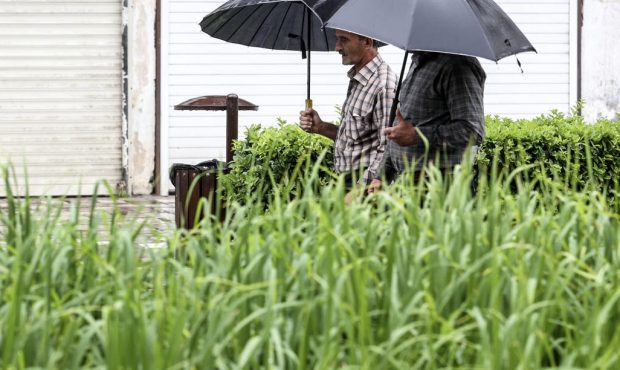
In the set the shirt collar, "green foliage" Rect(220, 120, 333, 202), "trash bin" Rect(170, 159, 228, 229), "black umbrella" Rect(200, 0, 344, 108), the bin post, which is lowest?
"trash bin" Rect(170, 159, 228, 229)

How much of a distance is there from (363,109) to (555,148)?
3.05 meters

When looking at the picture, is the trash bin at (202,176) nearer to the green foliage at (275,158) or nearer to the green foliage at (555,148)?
the green foliage at (275,158)

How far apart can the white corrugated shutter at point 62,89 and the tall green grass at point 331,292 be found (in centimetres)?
1134

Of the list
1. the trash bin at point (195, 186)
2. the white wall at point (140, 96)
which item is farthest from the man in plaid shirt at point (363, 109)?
the white wall at point (140, 96)

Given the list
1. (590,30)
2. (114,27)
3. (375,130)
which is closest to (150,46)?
(114,27)

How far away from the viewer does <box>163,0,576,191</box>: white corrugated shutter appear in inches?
624

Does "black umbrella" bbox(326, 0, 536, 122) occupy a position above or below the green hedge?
above

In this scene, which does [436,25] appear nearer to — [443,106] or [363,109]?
[443,106]

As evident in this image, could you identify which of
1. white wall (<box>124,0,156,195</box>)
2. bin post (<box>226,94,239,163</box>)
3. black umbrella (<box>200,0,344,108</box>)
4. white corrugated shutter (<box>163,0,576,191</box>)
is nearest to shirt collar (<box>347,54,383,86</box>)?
black umbrella (<box>200,0,344,108</box>)

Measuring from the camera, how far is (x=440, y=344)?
3.62 meters

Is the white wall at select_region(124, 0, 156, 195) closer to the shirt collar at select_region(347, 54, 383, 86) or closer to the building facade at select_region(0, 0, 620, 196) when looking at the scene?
the building facade at select_region(0, 0, 620, 196)

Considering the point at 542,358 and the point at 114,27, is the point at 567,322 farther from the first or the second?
the point at 114,27

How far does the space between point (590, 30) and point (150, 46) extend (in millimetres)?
5161

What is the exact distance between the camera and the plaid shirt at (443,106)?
6.27 meters
